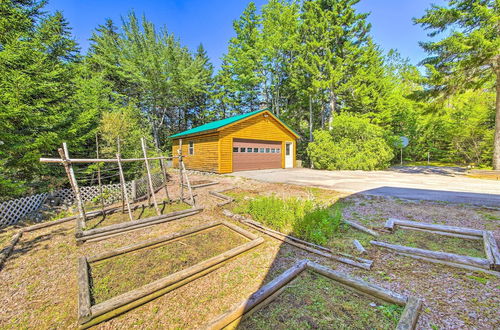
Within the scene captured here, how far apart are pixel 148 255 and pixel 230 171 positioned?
32.8ft

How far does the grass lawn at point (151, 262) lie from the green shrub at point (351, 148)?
1258 centimetres

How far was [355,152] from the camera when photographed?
14.5 m

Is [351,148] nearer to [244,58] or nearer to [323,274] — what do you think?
[323,274]

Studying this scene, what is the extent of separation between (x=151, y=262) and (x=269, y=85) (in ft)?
74.4

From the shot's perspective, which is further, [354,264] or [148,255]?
[148,255]

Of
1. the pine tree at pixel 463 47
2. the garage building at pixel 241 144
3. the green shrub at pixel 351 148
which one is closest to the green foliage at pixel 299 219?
the garage building at pixel 241 144

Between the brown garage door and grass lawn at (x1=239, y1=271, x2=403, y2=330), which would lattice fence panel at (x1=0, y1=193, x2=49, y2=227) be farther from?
the brown garage door

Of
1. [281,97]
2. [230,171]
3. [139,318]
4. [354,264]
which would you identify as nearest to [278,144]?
[230,171]

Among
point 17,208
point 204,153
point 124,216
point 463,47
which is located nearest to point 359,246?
point 124,216

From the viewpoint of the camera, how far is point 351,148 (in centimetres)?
1444

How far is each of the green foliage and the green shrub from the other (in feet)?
33.2

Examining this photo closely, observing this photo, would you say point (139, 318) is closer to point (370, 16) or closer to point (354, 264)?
point (354, 264)

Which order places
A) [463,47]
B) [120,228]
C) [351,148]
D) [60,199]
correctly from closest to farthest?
[120,228]
[60,199]
[463,47]
[351,148]

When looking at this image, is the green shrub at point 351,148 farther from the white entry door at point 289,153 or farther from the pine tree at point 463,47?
the pine tree at point 463,47
